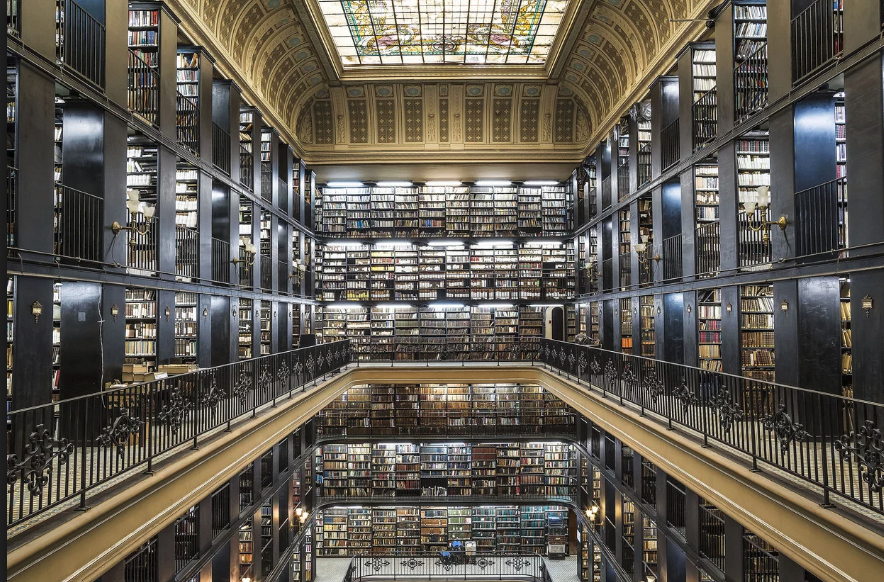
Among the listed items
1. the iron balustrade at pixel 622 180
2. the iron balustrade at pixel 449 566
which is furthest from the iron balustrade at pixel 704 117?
the iron balustrade at pixel 449 566

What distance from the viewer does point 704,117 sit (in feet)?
24.9

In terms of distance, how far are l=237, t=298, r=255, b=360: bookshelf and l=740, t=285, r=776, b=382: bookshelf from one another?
753 centimetres

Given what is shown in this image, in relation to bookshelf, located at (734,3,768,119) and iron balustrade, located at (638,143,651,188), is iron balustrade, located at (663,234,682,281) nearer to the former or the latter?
iron balustrade, located at (638,143,651,188)

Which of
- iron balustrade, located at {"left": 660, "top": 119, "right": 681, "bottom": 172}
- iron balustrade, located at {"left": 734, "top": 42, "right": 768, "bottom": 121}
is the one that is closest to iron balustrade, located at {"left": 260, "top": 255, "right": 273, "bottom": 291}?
iron balustrade, located at {"left": 660, "top": 119, "right": 681, "bottom": 172}

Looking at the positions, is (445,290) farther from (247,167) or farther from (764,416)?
(764,416)

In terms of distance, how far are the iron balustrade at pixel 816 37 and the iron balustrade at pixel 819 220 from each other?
42.4 inches

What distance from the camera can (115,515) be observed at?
356 centimetres

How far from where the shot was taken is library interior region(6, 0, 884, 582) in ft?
14.1

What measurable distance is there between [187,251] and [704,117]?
23.2 ft

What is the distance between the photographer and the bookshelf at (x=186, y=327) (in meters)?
7.98

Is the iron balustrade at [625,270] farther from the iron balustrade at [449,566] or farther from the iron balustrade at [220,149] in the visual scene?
the iron balustrade at [220,149]

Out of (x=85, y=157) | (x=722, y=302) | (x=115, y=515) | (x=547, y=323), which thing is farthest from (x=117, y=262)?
(x=547, y=323)

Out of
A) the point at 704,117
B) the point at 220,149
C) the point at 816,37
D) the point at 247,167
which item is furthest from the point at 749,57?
the point at 247,167

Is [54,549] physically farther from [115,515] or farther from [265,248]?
[265,248]
